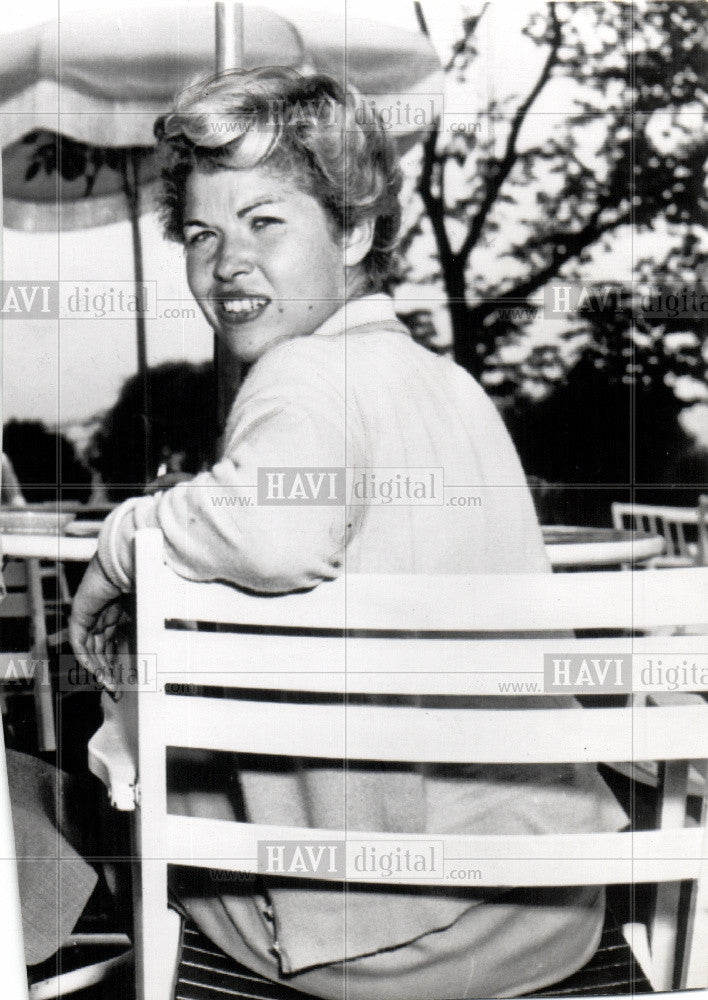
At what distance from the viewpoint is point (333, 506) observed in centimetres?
99

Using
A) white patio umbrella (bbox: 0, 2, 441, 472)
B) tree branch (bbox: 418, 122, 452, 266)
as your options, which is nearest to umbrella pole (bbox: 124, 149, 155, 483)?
white patio umbrella (bbox: 0, 2, 441, 472)

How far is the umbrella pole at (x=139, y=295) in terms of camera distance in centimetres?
108

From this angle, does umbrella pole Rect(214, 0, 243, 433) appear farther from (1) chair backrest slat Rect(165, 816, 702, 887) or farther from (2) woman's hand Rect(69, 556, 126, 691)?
(1) chair backrest slat Rect(165, 816, 702, 887)

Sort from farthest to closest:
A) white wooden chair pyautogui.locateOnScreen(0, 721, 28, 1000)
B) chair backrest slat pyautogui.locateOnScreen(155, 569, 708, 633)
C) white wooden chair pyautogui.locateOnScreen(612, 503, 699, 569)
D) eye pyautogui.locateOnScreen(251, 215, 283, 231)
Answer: white wooden chair pyautogui.locateOnScreen(612, 503, 699, 569) → eye pyautogui.locateOnScreen(251, 215, 283, 231) → white wooden chair pyautogui.locateOnScreen(0, 721, 28, 1000) → chair backrest slat pyautogui.locateOnScreen(155, 569, 708, 633)

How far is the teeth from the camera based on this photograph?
1.05 metres

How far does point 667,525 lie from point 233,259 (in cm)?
69

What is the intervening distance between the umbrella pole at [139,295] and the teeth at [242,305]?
11 cm

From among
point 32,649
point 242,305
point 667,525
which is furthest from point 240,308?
point 667,525

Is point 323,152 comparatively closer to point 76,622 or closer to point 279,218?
point 279,218

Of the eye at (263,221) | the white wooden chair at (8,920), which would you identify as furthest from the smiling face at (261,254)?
the white wooden chair at (8,920)

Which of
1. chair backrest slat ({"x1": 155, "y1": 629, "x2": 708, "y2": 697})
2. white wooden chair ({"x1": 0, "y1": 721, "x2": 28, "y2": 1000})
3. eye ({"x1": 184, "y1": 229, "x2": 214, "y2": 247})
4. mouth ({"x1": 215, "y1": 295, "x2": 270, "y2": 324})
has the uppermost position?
eye ({"x1": 184, "y1": 229, "x2": 214, "y2": 247})

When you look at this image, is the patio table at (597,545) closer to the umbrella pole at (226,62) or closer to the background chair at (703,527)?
the background chair at (703,527)

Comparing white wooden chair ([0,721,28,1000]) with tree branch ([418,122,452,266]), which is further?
tree branch ([418,122,452,266])

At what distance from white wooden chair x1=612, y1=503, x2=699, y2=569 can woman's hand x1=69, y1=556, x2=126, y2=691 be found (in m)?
0.63
